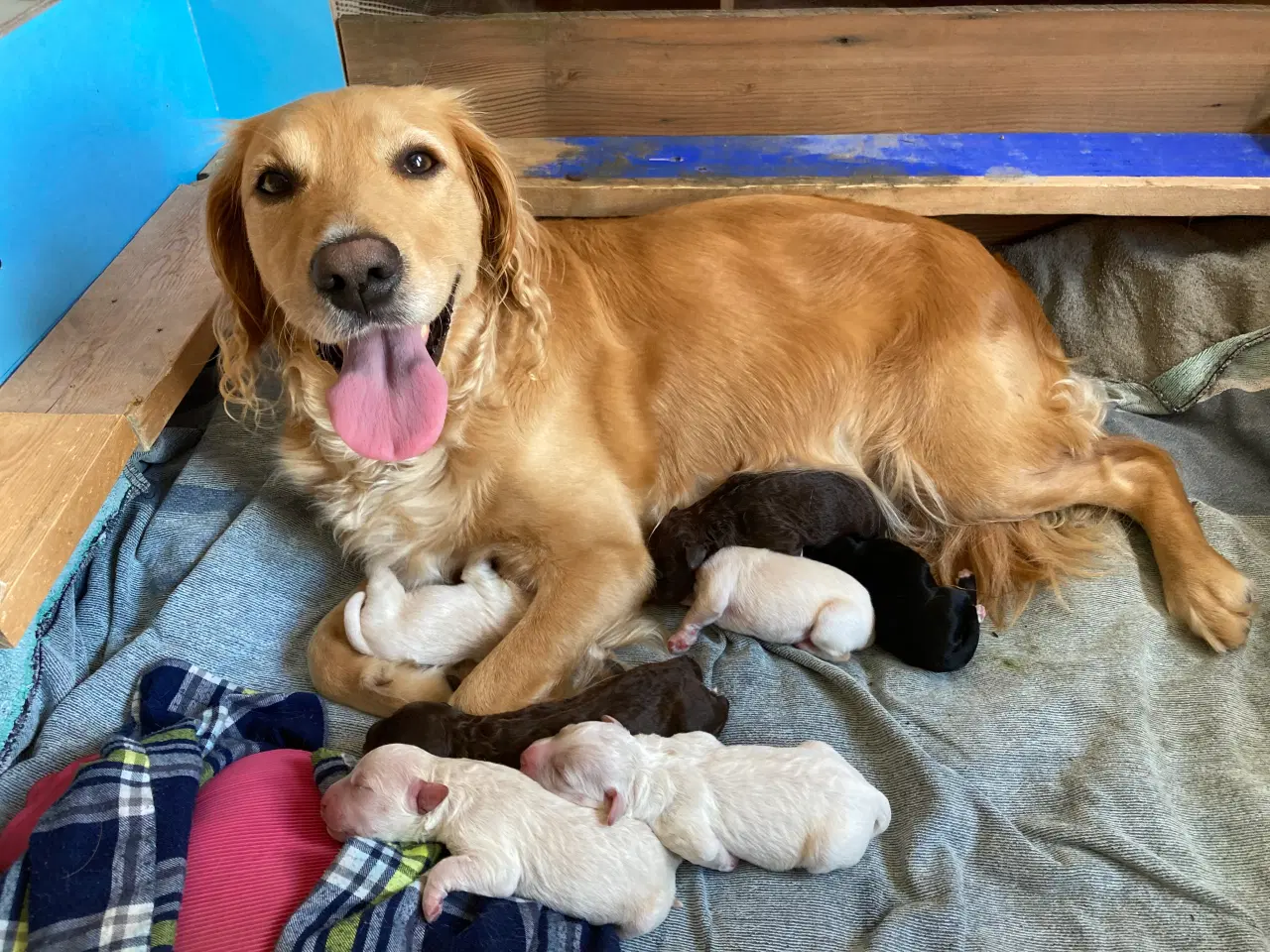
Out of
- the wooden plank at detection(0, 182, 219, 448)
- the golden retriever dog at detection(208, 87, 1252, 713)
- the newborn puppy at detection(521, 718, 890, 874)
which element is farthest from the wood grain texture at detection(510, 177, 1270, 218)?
the newborn puppy at detection(521, 718, 890, 874)

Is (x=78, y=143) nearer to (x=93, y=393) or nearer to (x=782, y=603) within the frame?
(x=93, y=393)

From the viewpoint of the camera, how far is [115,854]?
138 cm

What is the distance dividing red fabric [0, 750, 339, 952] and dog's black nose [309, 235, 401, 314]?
2.91 ft

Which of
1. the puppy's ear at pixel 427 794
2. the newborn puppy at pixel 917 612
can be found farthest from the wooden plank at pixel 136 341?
the newborn puppy at pixel 917 612

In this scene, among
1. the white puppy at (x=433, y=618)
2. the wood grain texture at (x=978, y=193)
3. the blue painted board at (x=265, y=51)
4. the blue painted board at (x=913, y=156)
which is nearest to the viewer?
the white puppy at (x=433, y=618)

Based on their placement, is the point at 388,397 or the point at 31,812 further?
the point at 388,397

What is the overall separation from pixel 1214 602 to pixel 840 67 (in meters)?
1.88

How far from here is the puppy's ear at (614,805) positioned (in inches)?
58.4

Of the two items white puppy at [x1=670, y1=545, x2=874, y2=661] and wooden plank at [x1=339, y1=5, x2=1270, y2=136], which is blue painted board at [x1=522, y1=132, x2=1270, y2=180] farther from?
white puppy at [x1=670, y1=545, x2=874, y2=661]

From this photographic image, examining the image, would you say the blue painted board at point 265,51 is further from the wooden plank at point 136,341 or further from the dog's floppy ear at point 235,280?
the dog's floppy ear at point 235,280

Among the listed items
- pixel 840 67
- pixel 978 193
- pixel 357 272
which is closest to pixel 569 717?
pixel 357 272

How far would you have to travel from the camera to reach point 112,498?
2217 millimetres

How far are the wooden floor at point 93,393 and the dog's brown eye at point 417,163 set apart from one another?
0.91m

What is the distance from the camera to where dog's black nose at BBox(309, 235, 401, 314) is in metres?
1.50
